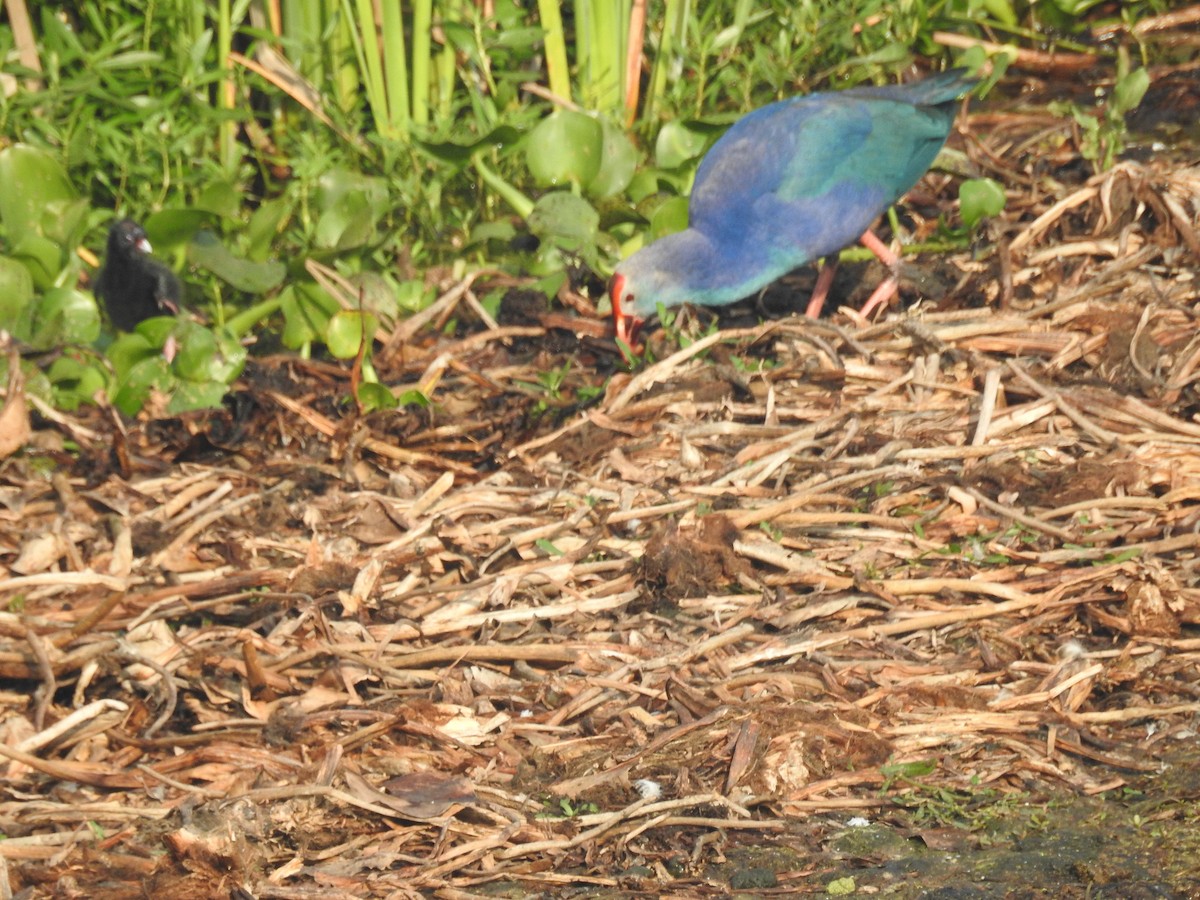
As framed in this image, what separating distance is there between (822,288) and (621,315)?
2.18 feet

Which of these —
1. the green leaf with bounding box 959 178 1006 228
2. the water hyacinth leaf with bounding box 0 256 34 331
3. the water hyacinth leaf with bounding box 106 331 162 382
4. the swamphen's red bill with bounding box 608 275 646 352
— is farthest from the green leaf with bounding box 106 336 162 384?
the green leaf with bounding box 959 178 1006 228

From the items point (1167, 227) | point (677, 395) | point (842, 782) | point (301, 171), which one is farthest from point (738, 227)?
point (842, 782)

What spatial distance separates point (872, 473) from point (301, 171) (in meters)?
2.41

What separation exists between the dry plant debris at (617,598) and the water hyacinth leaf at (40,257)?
21.0 inches

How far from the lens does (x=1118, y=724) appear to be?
2.54 m

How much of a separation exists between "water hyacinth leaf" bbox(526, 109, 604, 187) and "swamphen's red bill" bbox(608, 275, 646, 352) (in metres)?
0.54

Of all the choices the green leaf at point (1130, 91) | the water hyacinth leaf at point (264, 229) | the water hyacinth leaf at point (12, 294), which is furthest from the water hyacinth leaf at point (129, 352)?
the green leaf at point (1130, 91)

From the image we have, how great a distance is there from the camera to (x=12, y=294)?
4.11 meters

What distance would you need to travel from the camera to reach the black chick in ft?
14.3

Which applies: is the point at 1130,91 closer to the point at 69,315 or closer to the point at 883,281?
the point at 883,281

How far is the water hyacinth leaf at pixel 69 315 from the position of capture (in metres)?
4.18

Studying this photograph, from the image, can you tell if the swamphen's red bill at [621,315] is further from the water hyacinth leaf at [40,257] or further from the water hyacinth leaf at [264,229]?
the water hyacinth leaf at [40,257]

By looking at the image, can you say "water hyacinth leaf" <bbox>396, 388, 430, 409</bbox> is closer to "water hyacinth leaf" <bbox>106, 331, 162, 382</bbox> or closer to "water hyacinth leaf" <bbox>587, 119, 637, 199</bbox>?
"water hyacinth leaf" <bbox>106, 331, 162, 382</bbox>

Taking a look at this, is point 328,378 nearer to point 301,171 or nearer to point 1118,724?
point 301,171
